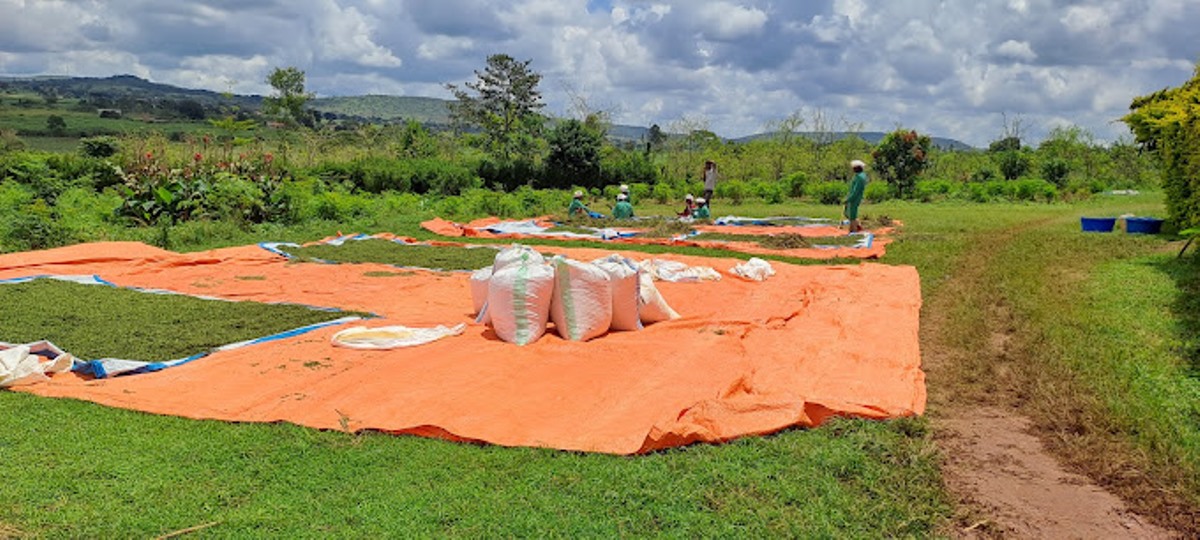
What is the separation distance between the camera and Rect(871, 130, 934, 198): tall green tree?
20391 mm

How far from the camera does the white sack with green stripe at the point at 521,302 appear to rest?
507 centimetres

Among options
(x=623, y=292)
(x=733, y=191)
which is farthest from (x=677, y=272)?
(x=733, y=191)

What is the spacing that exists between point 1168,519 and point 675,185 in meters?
20.2

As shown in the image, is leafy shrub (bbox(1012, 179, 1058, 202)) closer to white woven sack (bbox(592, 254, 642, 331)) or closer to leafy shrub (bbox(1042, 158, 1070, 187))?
leafy shrub (bbox(1042, 158, 1070, 187))

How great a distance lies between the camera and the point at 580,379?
4.35 metres

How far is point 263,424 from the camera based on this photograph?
3674 millimetres

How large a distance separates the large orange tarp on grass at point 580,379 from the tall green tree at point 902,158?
48.8ft

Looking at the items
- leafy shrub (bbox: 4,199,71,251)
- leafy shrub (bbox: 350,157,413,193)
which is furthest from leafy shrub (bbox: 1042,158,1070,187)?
leafy shrub (bbox: 4,199,71,251)

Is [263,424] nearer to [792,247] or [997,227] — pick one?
[792,247]

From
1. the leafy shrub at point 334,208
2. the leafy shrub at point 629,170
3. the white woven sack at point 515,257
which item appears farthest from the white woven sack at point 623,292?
the leafy shrub at point 629,170

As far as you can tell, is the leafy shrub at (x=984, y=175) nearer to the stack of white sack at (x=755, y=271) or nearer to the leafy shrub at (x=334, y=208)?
the leafy shrub at (x=334, y=208)

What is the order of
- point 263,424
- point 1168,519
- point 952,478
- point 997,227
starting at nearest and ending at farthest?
1. point 1168,519
2. point 952,478
3. point 263,424
4. point 997,227

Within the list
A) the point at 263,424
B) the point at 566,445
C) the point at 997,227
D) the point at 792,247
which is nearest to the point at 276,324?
the point at 263,424

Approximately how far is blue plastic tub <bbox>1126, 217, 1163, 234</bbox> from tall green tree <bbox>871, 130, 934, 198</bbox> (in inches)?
378
